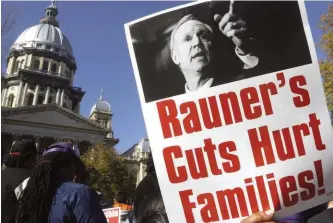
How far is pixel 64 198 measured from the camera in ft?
6.84

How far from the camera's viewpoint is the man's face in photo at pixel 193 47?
1.50 metres

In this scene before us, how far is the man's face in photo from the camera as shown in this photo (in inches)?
59.1

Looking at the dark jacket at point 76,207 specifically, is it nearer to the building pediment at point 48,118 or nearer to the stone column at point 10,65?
the building pediment at point 48,118

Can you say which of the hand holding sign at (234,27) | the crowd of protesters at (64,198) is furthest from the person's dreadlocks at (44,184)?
the hand holding sign at (234,27)

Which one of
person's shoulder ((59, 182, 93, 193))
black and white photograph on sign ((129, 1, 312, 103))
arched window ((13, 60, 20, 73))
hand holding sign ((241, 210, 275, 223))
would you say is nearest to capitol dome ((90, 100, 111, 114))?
arched window ((13, 60, 20, 73))

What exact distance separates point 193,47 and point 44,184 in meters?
1.27

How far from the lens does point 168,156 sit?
146cm

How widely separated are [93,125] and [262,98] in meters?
53.1

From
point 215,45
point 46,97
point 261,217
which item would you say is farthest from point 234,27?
point 46,97

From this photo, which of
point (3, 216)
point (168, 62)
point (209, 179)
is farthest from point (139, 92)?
point (3, 216)

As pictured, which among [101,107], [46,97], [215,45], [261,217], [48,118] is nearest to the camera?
[261,217]

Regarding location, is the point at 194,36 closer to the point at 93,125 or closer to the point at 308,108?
the point at 308,108

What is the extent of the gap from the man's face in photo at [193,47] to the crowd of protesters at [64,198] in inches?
24.7

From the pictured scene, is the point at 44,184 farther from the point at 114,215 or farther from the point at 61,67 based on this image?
the point at 61,67
